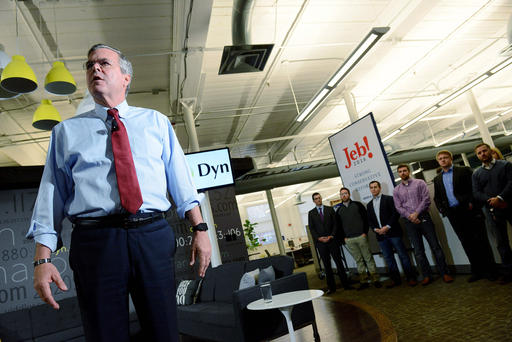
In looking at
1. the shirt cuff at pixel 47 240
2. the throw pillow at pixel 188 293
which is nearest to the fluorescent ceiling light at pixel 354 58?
the throw pillow at pixel 188 293

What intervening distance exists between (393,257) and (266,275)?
2286mm

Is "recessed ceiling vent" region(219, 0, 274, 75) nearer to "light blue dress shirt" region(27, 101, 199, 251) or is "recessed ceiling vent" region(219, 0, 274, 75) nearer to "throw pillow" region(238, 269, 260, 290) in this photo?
"throw pillow" region(238, 269, 260, 290)

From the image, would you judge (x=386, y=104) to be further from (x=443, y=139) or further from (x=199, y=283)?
(x=199, y=283)

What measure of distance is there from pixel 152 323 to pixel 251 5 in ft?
13.6

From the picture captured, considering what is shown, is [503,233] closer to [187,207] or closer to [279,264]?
[279,264]

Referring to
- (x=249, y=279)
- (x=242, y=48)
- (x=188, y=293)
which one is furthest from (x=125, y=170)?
(x=188, y=293)

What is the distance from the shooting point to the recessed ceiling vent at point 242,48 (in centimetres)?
433

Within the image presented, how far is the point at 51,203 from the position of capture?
3.14 feet

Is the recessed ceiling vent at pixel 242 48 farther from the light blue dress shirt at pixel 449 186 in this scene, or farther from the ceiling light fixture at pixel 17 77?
the light blue dress shirt at pixel 449 186

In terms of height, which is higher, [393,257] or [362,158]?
[362,158]

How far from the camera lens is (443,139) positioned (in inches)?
611

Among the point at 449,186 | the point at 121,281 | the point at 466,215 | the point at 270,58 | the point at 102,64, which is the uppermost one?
the point at 270,58

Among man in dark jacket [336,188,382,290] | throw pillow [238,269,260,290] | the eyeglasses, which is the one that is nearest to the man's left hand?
the eyeglasses

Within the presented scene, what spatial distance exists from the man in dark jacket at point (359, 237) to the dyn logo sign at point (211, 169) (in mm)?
1982
